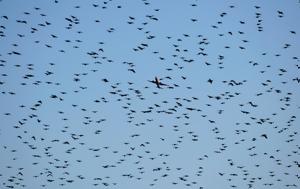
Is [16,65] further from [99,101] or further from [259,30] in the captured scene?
[259,30]

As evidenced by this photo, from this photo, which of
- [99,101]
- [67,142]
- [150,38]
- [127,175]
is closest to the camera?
[150,38]

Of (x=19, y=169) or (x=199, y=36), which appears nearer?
(x=199, y=36)

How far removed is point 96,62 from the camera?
71.8 feet

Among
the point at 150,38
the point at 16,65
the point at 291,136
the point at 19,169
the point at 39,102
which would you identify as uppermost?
the point at 150,38

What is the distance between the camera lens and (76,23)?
72.6 ft

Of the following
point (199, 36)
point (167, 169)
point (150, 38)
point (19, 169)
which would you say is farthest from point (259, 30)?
point (19, 169)

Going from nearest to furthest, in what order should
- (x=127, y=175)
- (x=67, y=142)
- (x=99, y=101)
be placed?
(x=99, y=101)
(x=67, y=142)
(x=127, y=175)

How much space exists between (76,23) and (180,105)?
668 cm

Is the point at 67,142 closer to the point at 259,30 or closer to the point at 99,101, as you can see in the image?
the point at 99,101

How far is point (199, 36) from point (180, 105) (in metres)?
3.97

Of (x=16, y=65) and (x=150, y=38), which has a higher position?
(x=150, y=38)

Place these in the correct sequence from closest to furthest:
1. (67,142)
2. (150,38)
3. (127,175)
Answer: (150,38), (67,142), (127,175)

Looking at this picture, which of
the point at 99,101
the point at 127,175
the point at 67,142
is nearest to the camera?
the point at 99,101

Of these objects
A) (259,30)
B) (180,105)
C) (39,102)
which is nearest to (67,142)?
(39,102)
